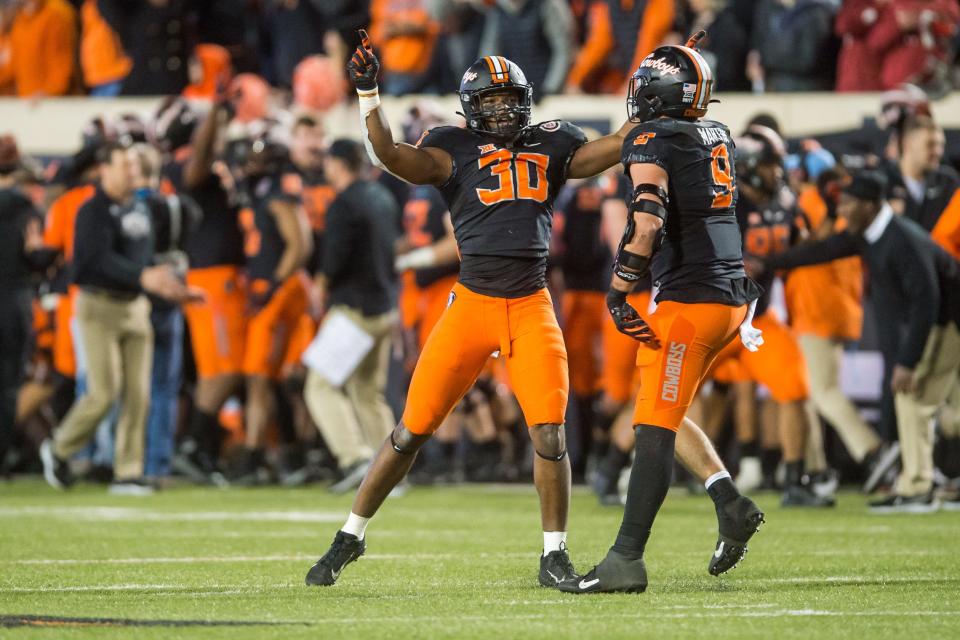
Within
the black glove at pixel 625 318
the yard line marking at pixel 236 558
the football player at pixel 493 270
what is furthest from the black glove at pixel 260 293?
the black glove at pixel 625 318

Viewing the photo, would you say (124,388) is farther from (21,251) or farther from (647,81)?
(647,81)

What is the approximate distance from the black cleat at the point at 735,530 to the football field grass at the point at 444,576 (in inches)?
3.9

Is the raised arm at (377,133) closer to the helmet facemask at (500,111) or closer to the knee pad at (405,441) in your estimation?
the helmet facemask at (500,111)

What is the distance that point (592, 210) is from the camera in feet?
41.5

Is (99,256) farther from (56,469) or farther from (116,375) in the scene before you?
(56,469)

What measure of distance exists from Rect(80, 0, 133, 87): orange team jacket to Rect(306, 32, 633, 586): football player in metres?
9.97

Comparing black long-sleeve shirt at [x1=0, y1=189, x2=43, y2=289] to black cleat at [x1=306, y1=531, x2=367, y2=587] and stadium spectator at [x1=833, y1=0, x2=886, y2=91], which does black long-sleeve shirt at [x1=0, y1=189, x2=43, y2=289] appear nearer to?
stadium spectator at [x1=833, y1=0, x2=886, y2=91]

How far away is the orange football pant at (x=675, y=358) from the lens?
6086 mm

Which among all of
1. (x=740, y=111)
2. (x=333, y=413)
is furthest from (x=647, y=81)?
(x=740, y=111)

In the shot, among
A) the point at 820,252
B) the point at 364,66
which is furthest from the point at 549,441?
the point at 820,252

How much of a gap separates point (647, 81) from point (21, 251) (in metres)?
7.61

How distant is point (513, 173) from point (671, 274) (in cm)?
73

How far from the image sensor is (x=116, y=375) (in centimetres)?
1163

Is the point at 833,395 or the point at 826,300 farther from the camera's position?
the point at 826,300
